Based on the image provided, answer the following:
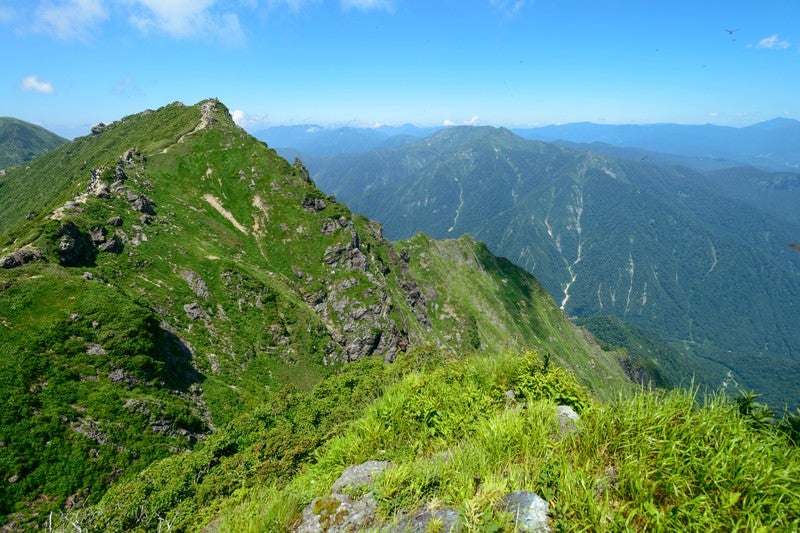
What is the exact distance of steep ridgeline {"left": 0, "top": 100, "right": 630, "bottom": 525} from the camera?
110 feet

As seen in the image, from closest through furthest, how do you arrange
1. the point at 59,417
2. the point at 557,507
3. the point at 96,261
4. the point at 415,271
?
the point at 557,507 → the point at 59,417 → the point at 96,261 → the point at 415,271

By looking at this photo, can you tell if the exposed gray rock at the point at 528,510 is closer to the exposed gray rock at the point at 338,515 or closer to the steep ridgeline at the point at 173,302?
the exposed gray rock at the point at 338,515

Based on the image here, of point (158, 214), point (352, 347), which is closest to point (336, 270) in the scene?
point (352, 347)

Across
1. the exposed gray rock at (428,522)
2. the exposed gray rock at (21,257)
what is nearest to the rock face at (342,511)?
the exposed gray rock at (428,522)

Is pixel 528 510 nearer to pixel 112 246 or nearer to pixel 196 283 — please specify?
pixel 196 283

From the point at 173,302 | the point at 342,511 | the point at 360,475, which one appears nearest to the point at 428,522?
the point at 342,511

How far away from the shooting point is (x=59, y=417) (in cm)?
3262

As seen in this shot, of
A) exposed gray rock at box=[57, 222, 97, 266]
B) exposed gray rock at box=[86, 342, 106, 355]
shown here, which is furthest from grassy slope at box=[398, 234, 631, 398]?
exposed gray rock at box=[57, 222, 97, 266]

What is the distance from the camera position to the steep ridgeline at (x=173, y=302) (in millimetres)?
33406

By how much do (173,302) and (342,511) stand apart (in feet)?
211

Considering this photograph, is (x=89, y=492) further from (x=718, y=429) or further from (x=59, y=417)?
(x=718, y=429)

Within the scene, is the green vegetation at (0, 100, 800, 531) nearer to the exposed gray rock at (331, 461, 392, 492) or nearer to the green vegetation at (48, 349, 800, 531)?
the green vegetation at (48, 349, 800, 531)

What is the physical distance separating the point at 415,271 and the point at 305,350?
8004 cm

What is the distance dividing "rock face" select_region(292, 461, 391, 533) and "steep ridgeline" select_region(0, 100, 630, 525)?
87.7 feet
